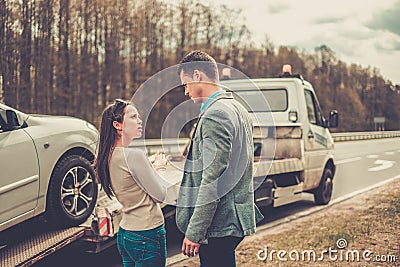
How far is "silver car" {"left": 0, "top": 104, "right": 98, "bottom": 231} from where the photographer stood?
4504mm

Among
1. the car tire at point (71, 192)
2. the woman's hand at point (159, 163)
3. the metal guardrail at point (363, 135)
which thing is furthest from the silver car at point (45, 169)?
the metal guardrail at point (363, 135)

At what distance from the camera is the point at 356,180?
11.2 m

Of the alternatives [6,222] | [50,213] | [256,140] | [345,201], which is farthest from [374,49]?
[6,222]

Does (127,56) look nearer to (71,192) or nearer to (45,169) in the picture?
(71,192)

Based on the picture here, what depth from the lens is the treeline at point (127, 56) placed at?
23.9 feet

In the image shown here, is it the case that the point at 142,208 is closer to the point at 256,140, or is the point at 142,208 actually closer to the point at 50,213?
the point at 50,213

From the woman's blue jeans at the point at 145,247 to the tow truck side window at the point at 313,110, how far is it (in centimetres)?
625

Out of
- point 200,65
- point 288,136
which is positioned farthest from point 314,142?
point 200,65

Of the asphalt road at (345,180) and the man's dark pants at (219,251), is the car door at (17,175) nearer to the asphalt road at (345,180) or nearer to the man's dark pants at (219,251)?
the asphalt road at (345,180)

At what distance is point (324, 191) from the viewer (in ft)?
30.9

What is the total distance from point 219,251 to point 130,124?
0.93 meters

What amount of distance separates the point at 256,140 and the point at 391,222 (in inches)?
118

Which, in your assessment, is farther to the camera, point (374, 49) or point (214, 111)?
point (374, 49)

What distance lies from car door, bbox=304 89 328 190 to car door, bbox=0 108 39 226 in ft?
16.8
